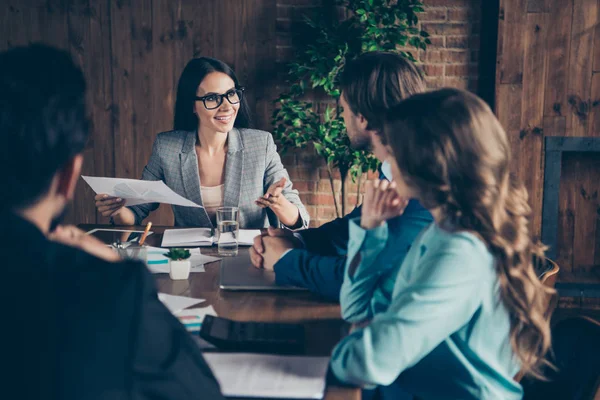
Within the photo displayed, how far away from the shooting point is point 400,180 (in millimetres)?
1188

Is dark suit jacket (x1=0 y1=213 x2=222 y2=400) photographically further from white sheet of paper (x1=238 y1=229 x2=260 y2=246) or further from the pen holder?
white sheet of paper (x1=238 y1=229 x2=260 y2=246)

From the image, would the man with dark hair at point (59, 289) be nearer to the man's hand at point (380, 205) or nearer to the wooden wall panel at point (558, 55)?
the man's hand at point (380, 205)

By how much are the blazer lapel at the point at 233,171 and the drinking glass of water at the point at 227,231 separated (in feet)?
2.05

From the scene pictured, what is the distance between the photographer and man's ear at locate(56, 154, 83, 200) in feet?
2.54

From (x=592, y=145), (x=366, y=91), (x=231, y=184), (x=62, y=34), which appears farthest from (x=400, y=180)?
(x=62, y=34)

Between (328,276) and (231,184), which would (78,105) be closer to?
(328,276)

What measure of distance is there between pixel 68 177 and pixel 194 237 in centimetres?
131

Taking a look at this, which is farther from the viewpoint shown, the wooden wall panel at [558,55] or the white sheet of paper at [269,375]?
the wooden wall panel at [558,55]

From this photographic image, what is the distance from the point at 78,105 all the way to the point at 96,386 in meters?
0.33

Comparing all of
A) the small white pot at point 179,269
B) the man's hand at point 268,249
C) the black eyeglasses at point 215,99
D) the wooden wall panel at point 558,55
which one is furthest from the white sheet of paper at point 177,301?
the wooden wall panel at point 558,55

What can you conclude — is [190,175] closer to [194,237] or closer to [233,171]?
[233,171]

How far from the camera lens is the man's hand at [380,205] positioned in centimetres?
131

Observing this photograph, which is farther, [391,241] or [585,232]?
[585,232]

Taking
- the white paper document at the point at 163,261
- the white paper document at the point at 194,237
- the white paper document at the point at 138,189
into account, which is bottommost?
the white paper document at the point at 163,261
